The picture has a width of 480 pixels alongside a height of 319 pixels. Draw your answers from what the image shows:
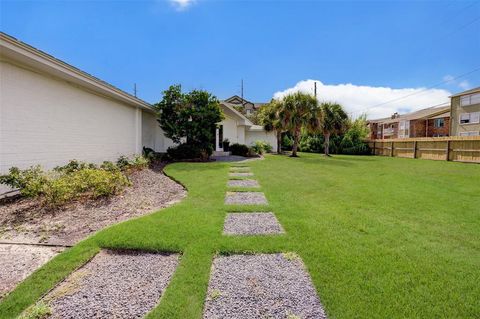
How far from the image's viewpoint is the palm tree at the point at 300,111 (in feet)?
61.2

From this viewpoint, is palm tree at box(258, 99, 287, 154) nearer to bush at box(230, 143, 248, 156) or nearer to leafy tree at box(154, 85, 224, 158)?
bush at box(230, 143, 248, 156)

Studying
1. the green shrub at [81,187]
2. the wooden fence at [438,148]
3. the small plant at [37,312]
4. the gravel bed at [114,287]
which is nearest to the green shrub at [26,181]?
the green shrub at [81,187]

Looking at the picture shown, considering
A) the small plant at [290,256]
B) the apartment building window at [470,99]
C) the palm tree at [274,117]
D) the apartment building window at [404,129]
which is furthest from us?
the apartment building window at [404,129]

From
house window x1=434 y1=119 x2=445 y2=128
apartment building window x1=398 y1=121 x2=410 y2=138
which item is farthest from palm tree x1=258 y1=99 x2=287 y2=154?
apartment building window x1=398 y1=121 x2=410 y2=138

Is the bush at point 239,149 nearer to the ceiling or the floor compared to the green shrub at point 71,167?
nearer to the ceiling

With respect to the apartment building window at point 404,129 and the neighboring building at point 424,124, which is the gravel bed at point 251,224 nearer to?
the neighboring building at point 424,124

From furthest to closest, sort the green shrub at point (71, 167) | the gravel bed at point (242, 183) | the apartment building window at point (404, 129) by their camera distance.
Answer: the apartment building window at point (404, 129)
the gravel bed at point (242, 183)
the green shrub at point (71, 167)

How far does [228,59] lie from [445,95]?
27505 mm

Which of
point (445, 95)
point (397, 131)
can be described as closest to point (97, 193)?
point (445, 95)

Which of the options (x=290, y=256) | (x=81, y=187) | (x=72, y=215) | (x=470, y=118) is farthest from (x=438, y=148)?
(x=72, y=215)

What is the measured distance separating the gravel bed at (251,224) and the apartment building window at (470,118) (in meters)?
31.5

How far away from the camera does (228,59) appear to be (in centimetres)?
1806

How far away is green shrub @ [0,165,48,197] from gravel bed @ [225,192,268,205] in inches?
162

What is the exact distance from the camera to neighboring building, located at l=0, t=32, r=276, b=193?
Result: 19.0 ft
